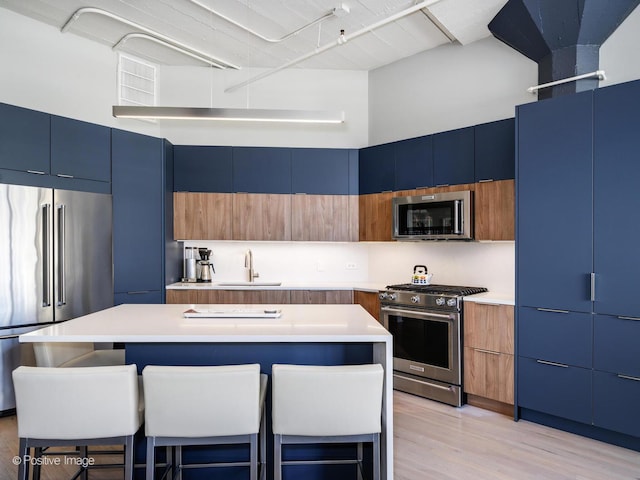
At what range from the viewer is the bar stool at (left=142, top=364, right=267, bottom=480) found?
1.80m

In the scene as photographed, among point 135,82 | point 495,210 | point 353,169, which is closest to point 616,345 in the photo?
point 495,210

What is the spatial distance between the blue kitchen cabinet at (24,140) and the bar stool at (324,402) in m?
2.95

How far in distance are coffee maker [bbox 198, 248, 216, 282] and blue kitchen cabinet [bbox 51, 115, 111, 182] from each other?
1.36m

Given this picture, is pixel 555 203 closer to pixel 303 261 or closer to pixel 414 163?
pixel 414 163

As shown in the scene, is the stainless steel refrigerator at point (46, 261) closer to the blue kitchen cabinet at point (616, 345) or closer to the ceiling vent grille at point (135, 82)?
the ceiling vent grille at point (135, 82)

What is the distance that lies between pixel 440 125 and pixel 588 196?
1879 millimetres

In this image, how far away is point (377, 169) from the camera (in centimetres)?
467

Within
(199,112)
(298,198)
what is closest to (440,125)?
(298,198)

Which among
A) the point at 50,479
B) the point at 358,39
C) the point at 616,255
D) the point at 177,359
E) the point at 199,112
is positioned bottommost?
the point at 50,479

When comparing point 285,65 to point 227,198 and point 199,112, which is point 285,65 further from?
point 199,112

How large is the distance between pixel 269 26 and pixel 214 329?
3.11m

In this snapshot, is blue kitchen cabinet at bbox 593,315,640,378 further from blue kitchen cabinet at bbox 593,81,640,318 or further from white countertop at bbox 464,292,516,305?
white countertop at bbox 464,292,516,305

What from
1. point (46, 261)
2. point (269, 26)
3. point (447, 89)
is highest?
point (269, 26)

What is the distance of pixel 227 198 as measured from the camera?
4.84 m
